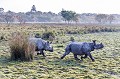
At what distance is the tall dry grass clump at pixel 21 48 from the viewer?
1608 cm

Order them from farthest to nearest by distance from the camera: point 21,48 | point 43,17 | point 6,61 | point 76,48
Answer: point 43,17, point 76,48, point 21,48, point 6,61

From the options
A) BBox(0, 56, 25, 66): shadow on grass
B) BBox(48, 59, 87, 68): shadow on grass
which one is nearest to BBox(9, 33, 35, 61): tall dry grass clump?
BBox(0, 56, 25, 66): shadow on grass

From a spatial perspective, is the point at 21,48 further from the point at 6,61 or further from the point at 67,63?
the point at 67,63

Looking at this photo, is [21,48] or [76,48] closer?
[21,48]

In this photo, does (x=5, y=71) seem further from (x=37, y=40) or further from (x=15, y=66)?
(x=37, y=40)

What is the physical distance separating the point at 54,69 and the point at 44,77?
6.31 feet

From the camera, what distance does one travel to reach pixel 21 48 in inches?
635

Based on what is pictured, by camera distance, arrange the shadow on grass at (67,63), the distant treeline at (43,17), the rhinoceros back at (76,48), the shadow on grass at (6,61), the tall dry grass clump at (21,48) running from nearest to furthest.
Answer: the shadow on grass at (6,61)
the shadow on grass at (67,63)
the tall dry grass clump at (21,48)
the rhinoceros back at (76,48)
the distant treeline at (43,17)

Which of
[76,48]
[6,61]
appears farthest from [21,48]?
[76,48]

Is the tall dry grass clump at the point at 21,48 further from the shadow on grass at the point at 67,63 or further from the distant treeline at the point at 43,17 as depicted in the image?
the distant treeline at the point at 43,17

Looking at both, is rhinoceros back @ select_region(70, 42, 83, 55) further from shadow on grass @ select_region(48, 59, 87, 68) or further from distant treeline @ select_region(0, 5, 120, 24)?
distant treeline @ select_region(0, 5, 120, 24)

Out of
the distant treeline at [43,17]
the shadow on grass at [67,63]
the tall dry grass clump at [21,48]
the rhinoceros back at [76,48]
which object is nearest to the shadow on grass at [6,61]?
the tall dry grass clump at [21,48]

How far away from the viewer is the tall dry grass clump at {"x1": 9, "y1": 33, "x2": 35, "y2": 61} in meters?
16.1

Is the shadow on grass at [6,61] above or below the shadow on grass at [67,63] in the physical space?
above
